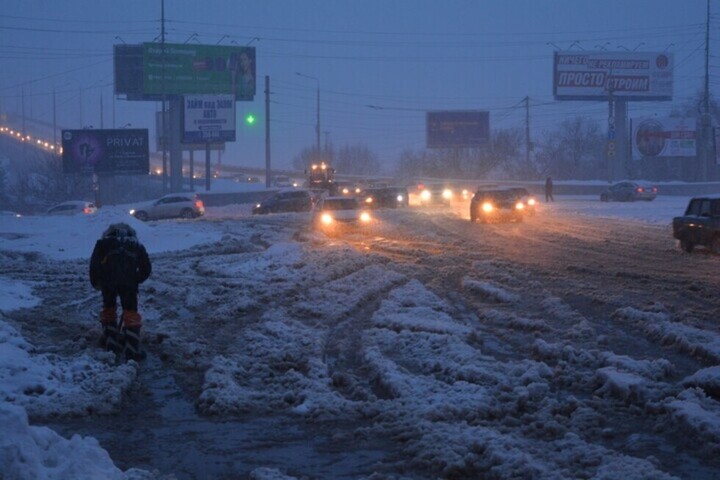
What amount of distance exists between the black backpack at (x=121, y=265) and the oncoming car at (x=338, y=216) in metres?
23.4

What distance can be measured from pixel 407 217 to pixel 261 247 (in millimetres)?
17040

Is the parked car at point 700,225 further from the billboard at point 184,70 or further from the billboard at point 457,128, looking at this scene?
the billboard at point 457,128

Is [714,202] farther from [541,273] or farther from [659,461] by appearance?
[659,461]

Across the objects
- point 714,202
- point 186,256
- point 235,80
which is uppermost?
point 235,80

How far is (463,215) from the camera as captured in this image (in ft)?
154

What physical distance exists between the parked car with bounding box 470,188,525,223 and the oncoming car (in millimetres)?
5769

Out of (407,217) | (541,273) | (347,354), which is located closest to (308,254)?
(541,273)

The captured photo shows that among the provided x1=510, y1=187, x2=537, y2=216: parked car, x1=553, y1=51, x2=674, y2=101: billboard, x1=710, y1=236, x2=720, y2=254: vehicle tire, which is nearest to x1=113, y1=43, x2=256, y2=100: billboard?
x1=553, y1=51, x2=674, y2=101: billboard

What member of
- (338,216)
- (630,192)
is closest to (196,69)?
(630,192)

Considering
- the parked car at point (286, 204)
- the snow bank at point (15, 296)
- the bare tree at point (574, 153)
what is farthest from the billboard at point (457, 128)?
the snow bank at point (15, 296)

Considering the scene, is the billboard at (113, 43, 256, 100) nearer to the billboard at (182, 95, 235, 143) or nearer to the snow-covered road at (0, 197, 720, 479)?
the billboard at (182, 95, 235, 143)

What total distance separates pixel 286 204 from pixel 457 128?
57.2m

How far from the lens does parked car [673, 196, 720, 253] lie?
23.5m

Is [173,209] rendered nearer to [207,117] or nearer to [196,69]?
[207,117]
